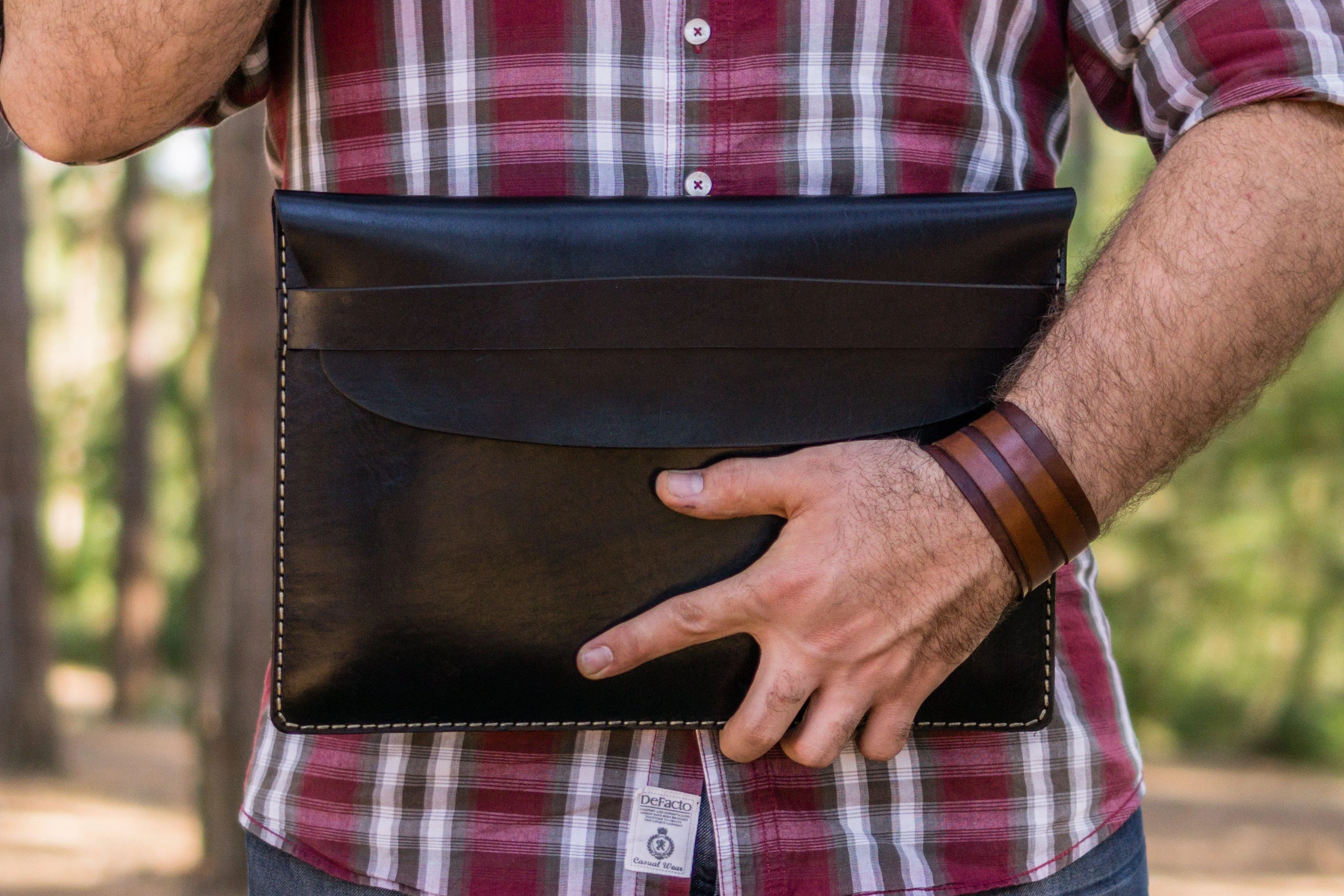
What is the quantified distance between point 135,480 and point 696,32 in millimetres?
18166

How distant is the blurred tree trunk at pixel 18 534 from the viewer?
9391mm

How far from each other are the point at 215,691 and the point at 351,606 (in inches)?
184

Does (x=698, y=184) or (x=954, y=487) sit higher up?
(x=698, y=184)

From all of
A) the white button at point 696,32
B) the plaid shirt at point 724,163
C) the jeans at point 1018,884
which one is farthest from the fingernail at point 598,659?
the white button at point 696,32

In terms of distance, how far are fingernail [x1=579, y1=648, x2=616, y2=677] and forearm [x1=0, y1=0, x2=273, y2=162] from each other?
2.40ft

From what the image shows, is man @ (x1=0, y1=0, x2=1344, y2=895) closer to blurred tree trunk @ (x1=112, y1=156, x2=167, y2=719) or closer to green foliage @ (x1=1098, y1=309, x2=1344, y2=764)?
green foliage @ (x1=1098, y1=309, x2=1344, y2=764)

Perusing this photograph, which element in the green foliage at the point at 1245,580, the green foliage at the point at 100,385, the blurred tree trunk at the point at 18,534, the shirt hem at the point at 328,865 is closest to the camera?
the shirt hem at the point at 328,865

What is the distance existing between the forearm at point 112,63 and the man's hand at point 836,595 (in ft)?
2.14

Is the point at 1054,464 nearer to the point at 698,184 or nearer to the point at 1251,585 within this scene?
the point at 698,184

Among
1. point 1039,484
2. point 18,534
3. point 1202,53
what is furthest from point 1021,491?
point 18,534

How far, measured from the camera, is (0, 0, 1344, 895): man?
43.0 inches

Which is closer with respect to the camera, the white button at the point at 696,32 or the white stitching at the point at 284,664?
the white stitching at the point at 284,664

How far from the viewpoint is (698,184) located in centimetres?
124

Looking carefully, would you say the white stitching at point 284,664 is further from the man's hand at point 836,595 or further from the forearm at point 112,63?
the forearm at point 112,63
